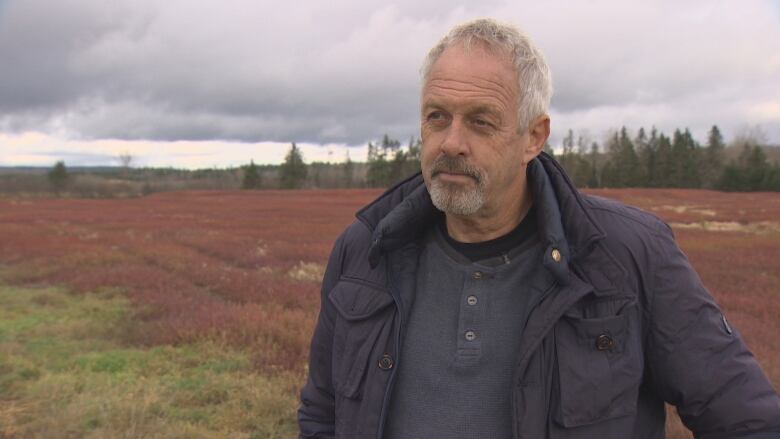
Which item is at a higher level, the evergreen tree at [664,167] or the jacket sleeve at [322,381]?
the evergreen tree at [664,167]

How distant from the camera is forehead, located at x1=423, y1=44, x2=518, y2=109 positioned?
1.89 meters

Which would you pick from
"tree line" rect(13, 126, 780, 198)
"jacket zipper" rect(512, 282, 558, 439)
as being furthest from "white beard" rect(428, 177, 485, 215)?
"tree line" rect(13, 126, 780, 198)

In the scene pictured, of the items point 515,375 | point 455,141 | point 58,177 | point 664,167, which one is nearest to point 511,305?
point 515,375

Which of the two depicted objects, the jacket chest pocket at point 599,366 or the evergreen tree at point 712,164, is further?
the evergreen tree at point 712,164

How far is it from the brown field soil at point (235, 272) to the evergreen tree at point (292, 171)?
171ft

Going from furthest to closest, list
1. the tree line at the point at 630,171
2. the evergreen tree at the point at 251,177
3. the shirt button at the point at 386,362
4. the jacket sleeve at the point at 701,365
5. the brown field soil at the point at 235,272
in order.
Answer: the evergreen tree at the point at 251,177 → the tree line at the point at 630,171 → the brown field soil at the point at 235,272 → the shirt button at the point at 386,362 → the jacket sleeve at the point at 701,365

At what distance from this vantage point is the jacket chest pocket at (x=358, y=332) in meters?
2.01

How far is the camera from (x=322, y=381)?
2.30 m

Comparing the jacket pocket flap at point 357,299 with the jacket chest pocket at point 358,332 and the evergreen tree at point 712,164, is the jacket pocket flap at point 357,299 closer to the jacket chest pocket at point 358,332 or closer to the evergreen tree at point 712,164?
the jacket chest pocket at point 358,332

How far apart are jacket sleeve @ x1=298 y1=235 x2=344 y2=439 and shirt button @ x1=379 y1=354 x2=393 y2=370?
355 millimetres

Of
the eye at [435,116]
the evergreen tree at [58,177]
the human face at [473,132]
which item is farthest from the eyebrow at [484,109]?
the evergreen tree at [58,177]

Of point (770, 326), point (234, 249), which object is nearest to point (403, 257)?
point (770, 326)

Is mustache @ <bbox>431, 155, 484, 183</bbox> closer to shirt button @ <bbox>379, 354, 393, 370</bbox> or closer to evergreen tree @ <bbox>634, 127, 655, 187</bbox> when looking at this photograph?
shirt button @ <bbox>379, 354, 393, 370</bbox>

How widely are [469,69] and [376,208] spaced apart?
2.36 ft
